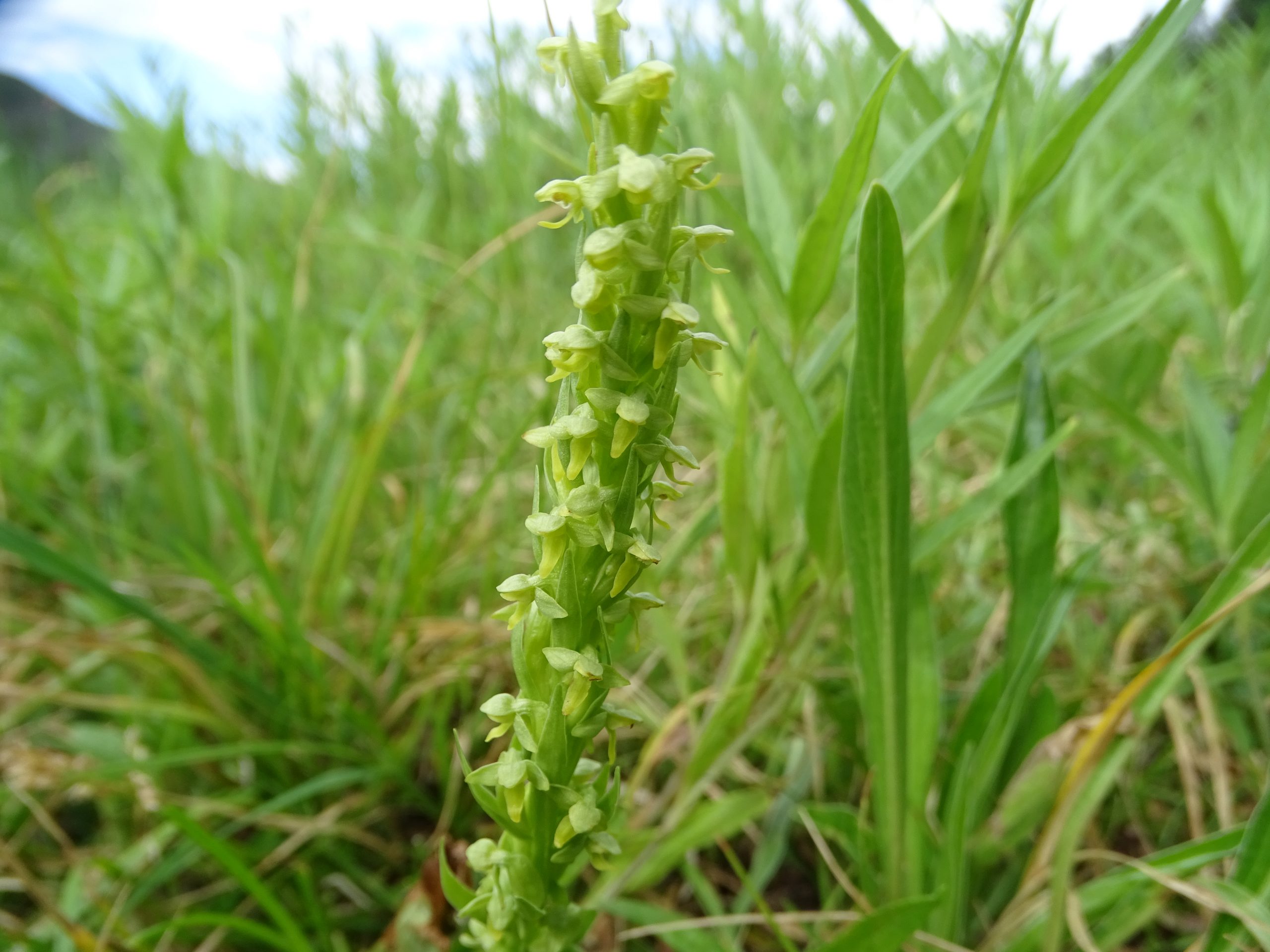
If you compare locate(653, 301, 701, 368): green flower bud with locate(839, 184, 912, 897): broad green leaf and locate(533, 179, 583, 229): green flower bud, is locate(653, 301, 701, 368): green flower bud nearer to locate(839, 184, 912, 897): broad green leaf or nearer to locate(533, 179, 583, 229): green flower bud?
locate(533, 179, 583, 229): green flower bud

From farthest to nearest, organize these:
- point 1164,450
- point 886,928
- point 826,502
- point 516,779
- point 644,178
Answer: point 1164,450, point 826,502, point 886,928, point 516,779, point 644,178

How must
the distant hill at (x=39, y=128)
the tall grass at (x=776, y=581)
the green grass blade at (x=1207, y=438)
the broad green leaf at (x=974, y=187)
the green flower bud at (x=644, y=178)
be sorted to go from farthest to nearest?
the distant hill at (x=39, y=128) → the green grass blade at (x=1207, y=438) → the tall grass at (x=776, y=581) → the broad green leaf at (x=974, y=187) → the green flower bud at (x=644, y=178)

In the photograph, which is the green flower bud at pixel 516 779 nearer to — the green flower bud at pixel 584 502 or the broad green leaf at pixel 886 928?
the green flower bud at pixel 584 502

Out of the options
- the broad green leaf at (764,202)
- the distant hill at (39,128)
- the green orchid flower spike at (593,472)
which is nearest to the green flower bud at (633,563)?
the green orchid flower spike at (593,472)

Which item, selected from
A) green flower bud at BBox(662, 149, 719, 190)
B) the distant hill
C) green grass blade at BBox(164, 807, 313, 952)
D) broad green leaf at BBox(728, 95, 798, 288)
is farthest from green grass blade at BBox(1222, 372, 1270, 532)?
the distant hill

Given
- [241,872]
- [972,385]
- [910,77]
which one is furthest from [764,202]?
[241,872]

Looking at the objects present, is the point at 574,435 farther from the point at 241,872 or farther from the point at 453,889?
the point at 241,872
